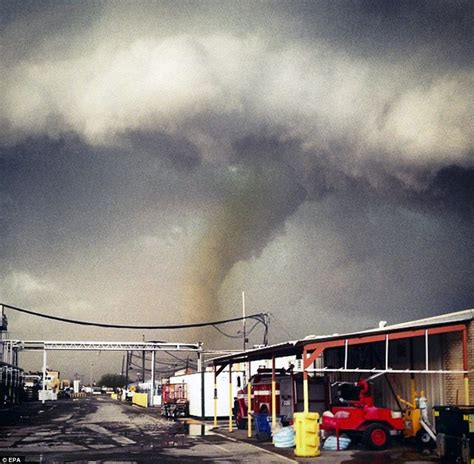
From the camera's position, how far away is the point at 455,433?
67.4 feet

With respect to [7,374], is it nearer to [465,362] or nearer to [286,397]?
[286,397]

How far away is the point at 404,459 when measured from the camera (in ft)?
71.8

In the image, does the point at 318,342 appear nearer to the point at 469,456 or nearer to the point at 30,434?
the point at 469,456

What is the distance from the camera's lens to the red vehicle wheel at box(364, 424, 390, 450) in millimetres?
24516

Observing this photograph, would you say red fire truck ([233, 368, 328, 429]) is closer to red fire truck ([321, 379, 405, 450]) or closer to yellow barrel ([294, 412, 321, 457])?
red fire truck ([321, 379, 405, 450])

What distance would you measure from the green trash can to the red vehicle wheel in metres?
3.16

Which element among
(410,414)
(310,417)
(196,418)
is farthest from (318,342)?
(196,418)

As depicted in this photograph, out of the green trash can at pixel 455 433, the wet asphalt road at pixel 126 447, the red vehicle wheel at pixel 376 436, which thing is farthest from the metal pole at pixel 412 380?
the wet asphalt road at pixel 126 447

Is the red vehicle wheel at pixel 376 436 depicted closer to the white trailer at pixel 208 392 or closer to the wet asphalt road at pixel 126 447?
the wet asphalt road at pixel 126 447

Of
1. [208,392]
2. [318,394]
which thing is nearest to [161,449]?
[318,394]

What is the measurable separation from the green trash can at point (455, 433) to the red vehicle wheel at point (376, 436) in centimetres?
316

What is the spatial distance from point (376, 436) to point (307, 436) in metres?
3.00

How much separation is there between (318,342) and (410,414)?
4.55m

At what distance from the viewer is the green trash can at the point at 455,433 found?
64.4 feet
